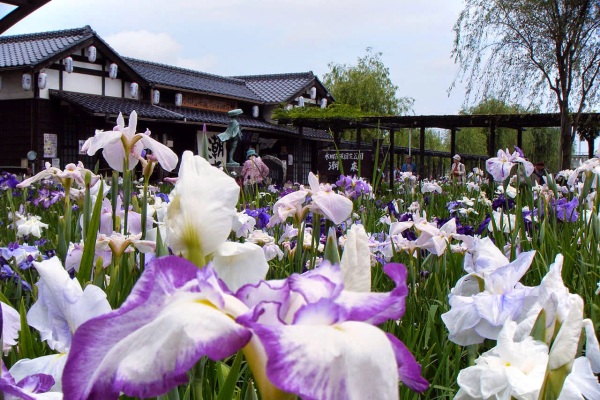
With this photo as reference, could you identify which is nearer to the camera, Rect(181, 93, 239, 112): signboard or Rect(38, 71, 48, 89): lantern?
Rect(38, 71, 48, 89): lantern

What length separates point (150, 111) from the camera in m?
18.2

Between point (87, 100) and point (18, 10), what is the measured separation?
29.4 feet

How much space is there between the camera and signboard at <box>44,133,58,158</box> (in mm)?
16062

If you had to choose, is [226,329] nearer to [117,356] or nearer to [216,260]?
[117,356]

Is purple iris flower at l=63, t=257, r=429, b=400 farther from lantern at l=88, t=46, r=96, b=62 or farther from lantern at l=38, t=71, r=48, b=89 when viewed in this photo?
lantern at l=88, t=46, r=96, b=62

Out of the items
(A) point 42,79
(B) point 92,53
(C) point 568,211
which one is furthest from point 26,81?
(C) point 568,211

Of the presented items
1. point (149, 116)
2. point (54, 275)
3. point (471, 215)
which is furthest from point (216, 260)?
point (149, 116)

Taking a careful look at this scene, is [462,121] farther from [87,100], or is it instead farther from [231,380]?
[231,380]

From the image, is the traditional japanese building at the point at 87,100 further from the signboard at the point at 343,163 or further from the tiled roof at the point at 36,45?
the signboard at the point at 343,163

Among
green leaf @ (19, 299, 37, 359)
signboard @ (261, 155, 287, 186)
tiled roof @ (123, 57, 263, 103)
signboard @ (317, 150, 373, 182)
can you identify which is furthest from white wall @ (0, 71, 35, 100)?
green leaf @ (19, 299, 37, 359)

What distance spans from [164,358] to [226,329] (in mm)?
41

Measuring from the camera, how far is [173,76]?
22.3 meters

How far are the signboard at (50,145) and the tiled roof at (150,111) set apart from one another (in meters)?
1.02

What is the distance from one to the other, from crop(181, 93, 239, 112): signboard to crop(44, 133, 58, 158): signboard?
17.8 feet
